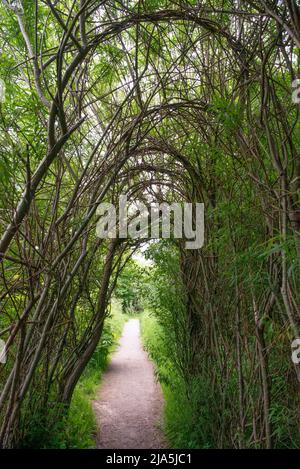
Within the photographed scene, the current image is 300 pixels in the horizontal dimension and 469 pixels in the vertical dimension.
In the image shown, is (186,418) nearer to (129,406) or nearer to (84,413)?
(84,413)

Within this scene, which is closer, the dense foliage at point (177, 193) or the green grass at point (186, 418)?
the dense foliage at point (177, 193)

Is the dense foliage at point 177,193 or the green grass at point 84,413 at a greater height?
the dense foliage at point 177,193

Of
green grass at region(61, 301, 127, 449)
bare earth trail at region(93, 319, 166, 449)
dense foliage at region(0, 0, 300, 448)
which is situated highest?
dense foliage at region(0, 0, 300, 448)

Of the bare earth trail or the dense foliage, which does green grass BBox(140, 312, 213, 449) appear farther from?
the bare earth trail

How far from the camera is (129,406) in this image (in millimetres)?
4199

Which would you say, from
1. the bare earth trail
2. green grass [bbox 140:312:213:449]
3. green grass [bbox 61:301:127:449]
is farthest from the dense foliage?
the bare earth trail

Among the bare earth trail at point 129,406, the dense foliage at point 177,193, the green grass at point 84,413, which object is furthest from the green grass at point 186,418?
the green grass at point 84,413

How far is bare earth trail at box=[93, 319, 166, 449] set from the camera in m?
3.32

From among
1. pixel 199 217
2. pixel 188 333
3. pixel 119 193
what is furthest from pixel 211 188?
pixel 188 333

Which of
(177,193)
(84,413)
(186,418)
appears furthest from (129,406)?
(177,193)

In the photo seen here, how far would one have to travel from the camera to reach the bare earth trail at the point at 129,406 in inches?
131

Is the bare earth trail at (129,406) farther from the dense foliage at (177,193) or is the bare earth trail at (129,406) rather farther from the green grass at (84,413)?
the dense foliage at (177,193)
